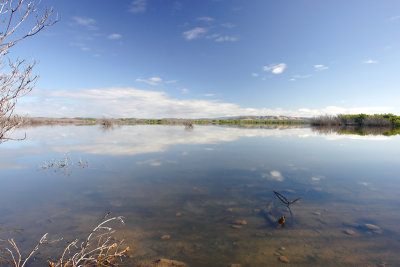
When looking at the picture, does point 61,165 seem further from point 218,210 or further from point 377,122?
point 377,122

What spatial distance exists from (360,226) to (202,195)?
3827 mm

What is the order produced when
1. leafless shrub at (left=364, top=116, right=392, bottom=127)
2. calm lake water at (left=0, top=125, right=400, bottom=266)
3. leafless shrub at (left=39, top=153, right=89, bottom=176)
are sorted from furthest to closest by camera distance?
leafless shrub at (left=364, top=116, right=392, bottom=127), leafless shrub at (left=39, top=153, right=89, bottom=176), calm lake water at (left=0, top=125, right=400, bottom=266)

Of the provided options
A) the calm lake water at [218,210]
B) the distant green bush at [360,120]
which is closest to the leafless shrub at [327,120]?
the distant green bush at [360,120]

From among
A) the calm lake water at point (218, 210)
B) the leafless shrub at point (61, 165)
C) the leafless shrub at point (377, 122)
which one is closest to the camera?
the calm lake water at point (218, 210)

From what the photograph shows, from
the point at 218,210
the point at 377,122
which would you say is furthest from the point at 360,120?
the point at 218,210

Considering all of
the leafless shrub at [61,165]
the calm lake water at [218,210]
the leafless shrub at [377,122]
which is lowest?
the calm lake water at [218,210]

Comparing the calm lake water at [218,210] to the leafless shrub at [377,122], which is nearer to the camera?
the calm lake water at [218,210]

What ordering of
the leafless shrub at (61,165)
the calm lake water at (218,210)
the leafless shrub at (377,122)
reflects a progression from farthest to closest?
the leafless shrub at (377,122), the leafless shrub at (61,165), the calm lake water at (218,210)

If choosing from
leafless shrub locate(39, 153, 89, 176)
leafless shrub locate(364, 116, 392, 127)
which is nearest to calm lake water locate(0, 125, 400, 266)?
leafless shrub locate(39, 153, 89, 176)

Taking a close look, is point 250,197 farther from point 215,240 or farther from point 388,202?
point 388,202

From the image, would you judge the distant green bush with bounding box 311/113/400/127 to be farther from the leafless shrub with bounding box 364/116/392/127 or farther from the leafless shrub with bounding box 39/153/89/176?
the leafless shrub with bounding box 39/153/89/176

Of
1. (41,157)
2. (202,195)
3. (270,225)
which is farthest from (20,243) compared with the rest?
(41,157)

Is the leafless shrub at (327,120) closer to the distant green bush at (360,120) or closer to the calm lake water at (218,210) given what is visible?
the distant green bush at (360,120)

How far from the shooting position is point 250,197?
18.5 ft
